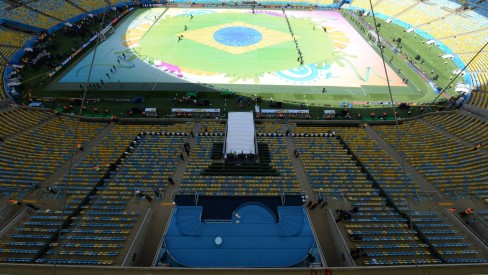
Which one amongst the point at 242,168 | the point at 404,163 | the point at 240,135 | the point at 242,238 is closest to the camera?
the point at 242,238

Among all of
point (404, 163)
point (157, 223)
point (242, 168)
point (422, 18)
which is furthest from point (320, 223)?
point (422, 18)

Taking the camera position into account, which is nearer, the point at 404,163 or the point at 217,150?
the point at 404,163

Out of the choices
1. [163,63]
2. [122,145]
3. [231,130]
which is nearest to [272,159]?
[231,130]

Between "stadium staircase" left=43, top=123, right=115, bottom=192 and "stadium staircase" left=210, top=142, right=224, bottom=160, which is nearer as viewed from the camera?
"stadium staircase" left=43, top=123, right=115, bottom=192

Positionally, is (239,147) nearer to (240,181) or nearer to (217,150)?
(217,150)

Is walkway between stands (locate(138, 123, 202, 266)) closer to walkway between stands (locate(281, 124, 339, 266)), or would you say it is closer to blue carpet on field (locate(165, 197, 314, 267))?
blue carpet on field (locate(165, 197, 314, 267))

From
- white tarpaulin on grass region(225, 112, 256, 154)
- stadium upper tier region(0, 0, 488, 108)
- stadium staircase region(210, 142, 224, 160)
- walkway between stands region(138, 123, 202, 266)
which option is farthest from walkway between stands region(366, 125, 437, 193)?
walkway between stands region(138, 123, 202, 266)

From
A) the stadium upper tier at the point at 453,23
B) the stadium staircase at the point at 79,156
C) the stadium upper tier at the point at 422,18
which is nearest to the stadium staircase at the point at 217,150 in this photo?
the stadium staircase at the point at 79,156
